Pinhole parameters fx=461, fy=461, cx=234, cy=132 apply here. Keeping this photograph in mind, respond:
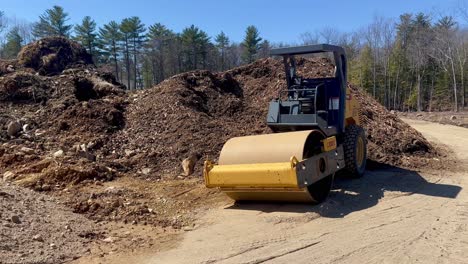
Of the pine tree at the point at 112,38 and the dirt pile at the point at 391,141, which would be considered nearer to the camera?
the dirt pile at the point at 391,141

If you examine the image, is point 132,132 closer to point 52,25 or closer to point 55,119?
point 55,119

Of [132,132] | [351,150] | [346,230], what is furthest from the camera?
[132,132]

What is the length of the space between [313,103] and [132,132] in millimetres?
4756

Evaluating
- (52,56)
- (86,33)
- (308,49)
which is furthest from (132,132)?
(86,33)

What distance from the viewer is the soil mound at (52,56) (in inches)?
597

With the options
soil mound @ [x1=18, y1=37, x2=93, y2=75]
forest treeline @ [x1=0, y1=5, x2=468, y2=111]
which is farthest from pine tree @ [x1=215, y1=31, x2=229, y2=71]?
soil mound @ [x1=18, y1=37, x2=93, y2=75]

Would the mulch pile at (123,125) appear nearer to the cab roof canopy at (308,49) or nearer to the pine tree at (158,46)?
the cab roof canopy at (308,49)

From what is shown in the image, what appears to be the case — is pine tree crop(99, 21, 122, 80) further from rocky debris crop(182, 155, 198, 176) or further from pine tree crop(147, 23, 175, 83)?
rocky debris crop(182, 155, 198, 176)

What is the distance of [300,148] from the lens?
6375 millimetres

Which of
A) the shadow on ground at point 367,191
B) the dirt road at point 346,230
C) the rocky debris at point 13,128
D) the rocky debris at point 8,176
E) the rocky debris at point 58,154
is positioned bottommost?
the dirt road at point 346,230

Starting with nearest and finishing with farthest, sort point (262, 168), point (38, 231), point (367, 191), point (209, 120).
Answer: point (38, 231), point (262, 168), point (367, 191), point (209, 120)

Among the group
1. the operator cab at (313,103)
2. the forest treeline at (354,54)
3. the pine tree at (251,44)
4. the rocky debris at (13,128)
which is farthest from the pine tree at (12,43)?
the operator cab at (313,103)

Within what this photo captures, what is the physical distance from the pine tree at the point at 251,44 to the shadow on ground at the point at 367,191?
44.9m

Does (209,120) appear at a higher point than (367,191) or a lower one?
higher
